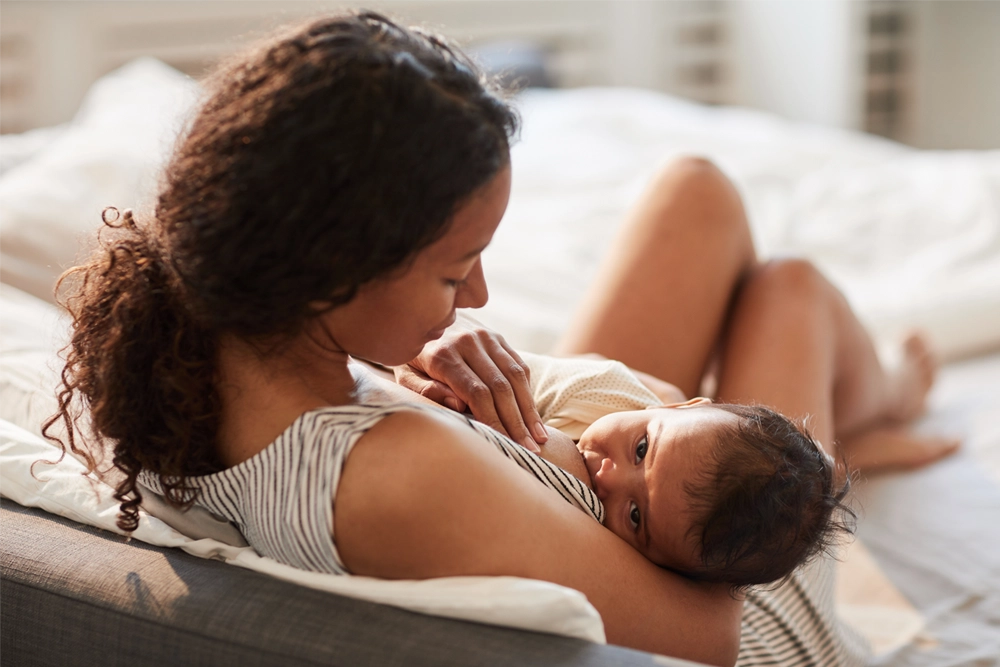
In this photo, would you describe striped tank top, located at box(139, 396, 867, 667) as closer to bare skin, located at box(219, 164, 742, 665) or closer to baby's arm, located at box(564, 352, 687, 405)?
bare skin, located at box(219, 164, 742, 665)

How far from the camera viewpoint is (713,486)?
90cm

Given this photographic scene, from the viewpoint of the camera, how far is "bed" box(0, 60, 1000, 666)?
0.72m

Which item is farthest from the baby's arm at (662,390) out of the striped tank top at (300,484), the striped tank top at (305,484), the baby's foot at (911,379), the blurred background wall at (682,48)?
the blurred background wall at (682,48)

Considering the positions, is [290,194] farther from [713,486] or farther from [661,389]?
[661,389]

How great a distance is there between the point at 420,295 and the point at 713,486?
13.8 inches

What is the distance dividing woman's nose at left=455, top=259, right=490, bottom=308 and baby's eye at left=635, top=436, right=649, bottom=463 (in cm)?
26

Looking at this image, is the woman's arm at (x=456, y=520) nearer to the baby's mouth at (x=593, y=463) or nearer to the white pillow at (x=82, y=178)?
the baby's mouth at (x=593, y=463)

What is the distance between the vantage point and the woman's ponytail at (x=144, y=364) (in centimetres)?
78

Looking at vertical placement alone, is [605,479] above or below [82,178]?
below

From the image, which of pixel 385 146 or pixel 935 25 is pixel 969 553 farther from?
pixel 935 25

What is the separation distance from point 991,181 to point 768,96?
2.15 meters

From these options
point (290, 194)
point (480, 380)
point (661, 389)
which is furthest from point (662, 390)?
point (290, 194)

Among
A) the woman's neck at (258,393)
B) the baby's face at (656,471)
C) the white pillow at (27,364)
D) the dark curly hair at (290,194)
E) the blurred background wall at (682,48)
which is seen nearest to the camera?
the dark curly hair at (290,194)

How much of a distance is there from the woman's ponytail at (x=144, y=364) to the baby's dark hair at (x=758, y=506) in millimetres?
460
